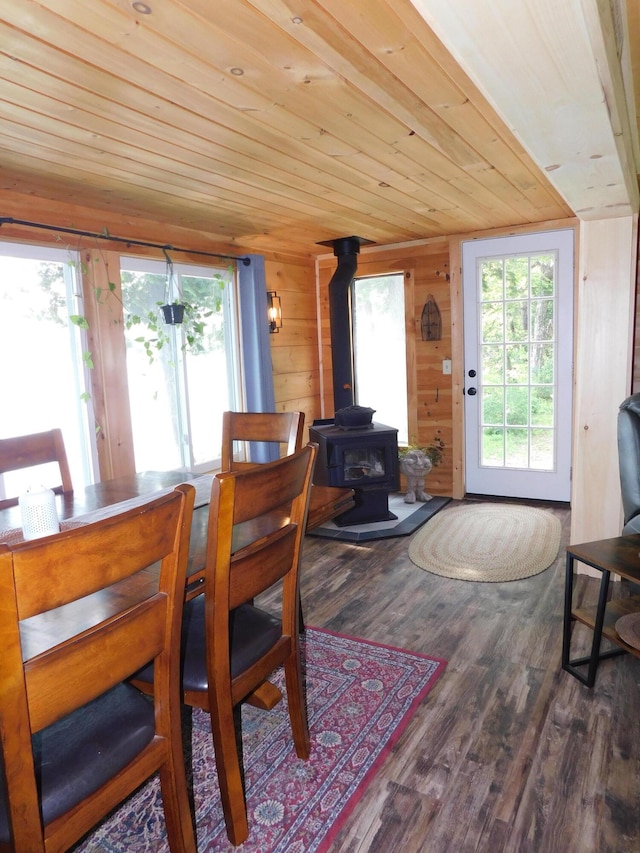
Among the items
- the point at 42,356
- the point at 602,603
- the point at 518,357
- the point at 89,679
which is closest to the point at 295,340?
the point at 518,357

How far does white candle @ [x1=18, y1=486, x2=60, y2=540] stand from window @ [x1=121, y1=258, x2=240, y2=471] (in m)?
1.98

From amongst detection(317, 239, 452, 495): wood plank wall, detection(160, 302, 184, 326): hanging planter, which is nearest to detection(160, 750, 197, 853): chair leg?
detection(160, 302, 184, 326): hanging planter

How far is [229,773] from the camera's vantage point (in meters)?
1.49

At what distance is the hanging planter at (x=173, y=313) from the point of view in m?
3.64

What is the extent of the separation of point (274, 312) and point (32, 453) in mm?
2643

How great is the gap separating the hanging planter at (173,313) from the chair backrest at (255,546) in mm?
2255

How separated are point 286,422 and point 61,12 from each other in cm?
166

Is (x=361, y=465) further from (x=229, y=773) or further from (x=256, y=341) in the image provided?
(x=229, y=773)

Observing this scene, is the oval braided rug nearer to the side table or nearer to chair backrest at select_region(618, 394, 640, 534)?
chair backrest at select_region(618, 394, 640, 534)

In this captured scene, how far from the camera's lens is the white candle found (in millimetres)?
1631

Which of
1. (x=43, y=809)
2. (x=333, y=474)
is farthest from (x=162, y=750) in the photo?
(x=333, y=474)

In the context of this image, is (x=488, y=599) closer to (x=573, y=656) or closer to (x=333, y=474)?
(x=573, y=656)

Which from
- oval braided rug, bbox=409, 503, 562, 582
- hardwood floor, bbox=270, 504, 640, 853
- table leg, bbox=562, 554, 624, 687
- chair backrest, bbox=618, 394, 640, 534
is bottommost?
hardwood floor, bbox=270, 504, 640, 853

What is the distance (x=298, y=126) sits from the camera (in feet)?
7.14
